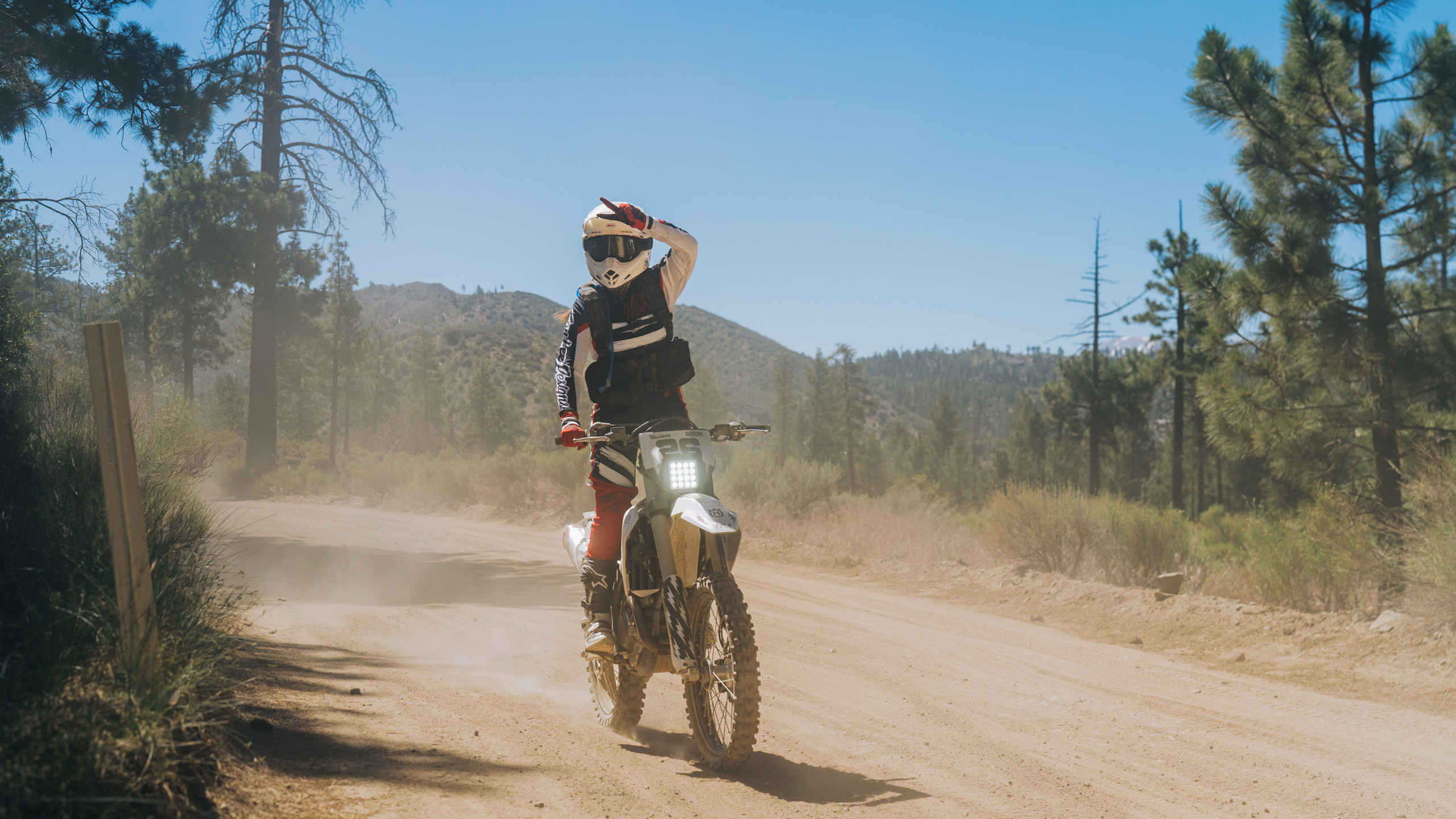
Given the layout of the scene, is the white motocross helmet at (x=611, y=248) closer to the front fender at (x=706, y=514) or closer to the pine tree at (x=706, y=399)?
the front fender at (x=706, y=514)

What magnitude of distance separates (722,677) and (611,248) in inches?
89.1

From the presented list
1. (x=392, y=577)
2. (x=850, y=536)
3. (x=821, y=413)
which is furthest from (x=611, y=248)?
(x=821, y=413)

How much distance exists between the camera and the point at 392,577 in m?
9.59

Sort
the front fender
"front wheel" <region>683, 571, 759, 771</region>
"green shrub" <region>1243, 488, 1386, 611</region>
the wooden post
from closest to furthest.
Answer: the wooden post
"front wheel" <region>683, 571, 759, 771</region>
the front fender
"green shrub" <region>1243, 488, 1386, 611</region>

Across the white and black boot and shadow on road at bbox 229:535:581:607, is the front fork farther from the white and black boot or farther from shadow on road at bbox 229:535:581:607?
shadow on road at bbox 229:535:581:607

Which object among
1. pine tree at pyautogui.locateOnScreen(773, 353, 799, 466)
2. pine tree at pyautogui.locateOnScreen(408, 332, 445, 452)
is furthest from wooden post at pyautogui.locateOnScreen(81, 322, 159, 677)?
pine tree at pyautogui.locateOnScreen(408, 332, 445, 452)

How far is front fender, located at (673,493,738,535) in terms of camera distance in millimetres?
3525

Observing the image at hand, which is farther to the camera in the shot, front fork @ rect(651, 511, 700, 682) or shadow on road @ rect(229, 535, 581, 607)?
shadow on road @ rect(229, 535, 581, 607)

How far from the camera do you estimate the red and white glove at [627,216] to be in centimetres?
424

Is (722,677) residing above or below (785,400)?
below

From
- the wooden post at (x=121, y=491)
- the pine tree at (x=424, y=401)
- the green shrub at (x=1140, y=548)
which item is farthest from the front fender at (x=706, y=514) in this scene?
the pine tree at (x=424, y=401)

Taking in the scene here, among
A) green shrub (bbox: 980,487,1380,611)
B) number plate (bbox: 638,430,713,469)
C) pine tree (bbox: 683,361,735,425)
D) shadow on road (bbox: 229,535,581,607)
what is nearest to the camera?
number plate (bbox: 638,430,713,469)

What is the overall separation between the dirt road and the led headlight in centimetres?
133

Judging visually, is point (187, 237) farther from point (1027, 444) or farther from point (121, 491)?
point (1027, 444)
